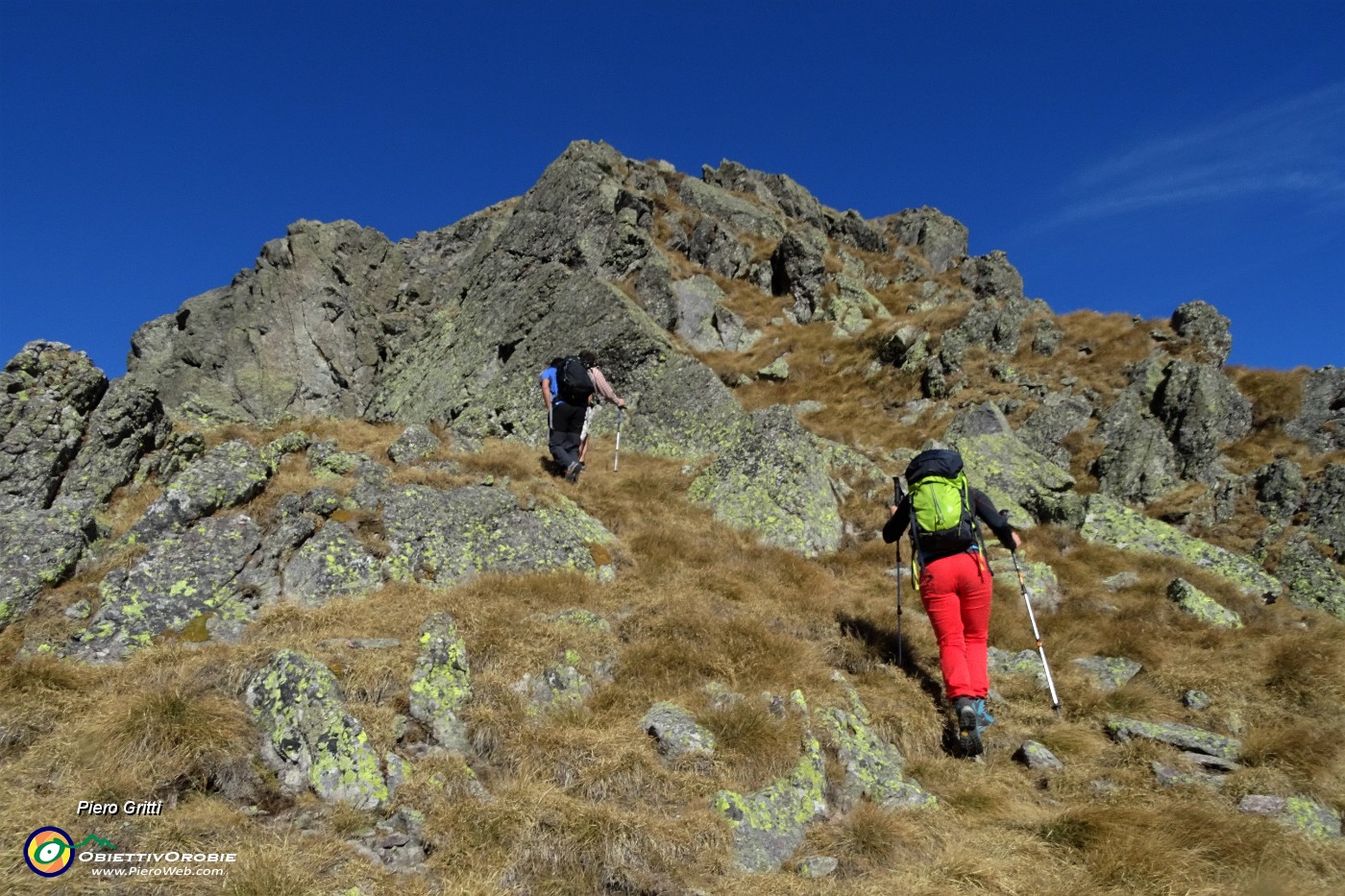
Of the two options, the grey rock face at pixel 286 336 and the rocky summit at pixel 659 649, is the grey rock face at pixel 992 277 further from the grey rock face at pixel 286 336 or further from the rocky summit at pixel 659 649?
the grey rock face at pixel 286 336

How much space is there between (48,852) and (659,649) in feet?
18.4

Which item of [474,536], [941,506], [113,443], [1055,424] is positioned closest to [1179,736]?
[941,506]

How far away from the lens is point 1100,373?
25.3m

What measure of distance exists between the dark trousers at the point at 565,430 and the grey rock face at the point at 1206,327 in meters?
26.4

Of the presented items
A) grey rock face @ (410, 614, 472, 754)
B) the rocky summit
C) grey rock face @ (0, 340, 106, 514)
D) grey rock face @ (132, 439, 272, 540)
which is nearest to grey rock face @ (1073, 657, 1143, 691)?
the rocky summit

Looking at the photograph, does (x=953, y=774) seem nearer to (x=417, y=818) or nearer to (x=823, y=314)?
(x=417, y=818)

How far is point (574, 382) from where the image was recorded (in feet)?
51.0

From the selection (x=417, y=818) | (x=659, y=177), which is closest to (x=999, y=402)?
(x=417, y=818)

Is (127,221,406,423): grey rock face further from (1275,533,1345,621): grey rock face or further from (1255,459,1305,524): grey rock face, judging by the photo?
(1255,459,1305,524): grey rock face

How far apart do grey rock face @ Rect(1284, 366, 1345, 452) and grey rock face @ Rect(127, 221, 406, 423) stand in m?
39.7

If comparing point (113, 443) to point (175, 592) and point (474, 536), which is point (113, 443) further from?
point (474, 536)

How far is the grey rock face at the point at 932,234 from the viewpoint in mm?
58094

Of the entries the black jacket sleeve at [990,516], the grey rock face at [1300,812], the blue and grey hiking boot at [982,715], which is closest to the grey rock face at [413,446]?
the black jacket sleeve at [990,516]

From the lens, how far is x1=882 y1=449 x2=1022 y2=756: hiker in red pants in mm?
7727
